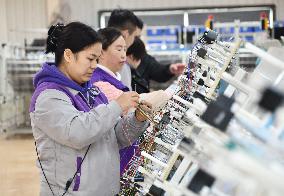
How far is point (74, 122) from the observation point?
2.21 metres

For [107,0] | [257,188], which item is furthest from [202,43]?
[107,0]

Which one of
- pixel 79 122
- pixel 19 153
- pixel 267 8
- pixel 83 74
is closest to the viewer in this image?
pixel 79 122

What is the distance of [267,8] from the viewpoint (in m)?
12.9

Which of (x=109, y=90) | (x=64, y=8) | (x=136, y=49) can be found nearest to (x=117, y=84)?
(x=109, y=90)

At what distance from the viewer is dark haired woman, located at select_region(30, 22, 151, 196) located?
87.7 inches

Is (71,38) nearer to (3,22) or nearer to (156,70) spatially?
(156,70)

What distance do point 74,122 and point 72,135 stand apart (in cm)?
5

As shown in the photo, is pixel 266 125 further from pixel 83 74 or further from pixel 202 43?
pixel 202 43

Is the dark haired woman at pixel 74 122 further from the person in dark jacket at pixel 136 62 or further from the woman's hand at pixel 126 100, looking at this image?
the person in dark jacket at pixel 136 62

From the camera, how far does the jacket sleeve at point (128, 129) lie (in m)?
2.54

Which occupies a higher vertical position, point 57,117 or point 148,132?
point 57,117

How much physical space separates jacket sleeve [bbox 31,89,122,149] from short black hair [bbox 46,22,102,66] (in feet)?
0.65

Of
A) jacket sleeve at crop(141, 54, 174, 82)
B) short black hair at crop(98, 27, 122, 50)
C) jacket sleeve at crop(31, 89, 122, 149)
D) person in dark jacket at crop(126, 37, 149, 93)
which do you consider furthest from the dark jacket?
jacket sleeve at crop(31, 89, 122, 149)

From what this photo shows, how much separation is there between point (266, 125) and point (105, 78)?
1.93 m
